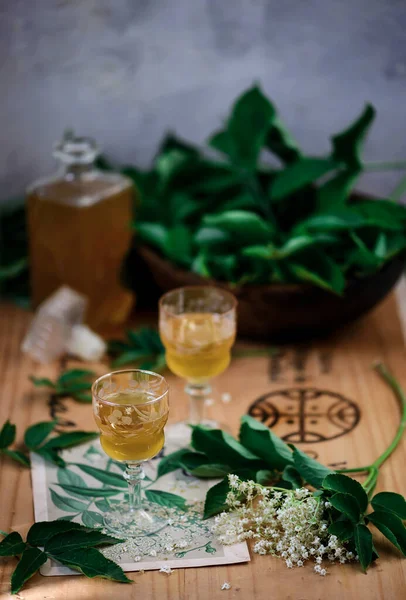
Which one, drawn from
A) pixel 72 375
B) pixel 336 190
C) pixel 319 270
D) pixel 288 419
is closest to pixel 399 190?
pixel 336 190

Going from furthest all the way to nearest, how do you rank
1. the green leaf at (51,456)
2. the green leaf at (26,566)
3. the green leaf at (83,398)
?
the green leaf at (83,398) → the green leaf at (51,456) → the green leaf at (26,566)

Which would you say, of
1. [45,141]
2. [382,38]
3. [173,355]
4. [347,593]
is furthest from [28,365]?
[382,38]

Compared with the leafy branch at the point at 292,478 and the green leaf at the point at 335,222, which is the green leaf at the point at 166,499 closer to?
the leafy branch at the point at 292,478

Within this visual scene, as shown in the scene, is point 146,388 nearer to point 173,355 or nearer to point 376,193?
point 173,355

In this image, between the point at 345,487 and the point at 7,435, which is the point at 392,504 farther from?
the point at 7,435

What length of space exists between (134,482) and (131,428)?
0.27 feet

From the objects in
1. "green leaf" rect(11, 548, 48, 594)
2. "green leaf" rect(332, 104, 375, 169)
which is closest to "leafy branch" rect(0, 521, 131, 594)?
"green leaf" rect(11, 548, 48, 594)

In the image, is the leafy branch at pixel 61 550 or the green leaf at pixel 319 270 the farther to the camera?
the green leaf at pixel 319 270

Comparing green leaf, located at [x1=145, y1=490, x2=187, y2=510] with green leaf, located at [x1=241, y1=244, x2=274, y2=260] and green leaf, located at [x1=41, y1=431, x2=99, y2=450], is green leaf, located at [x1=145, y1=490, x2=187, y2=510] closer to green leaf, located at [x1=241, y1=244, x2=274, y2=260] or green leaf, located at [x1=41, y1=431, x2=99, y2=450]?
green leaf, located at [x1=41, y1=431, x2=99, y2=450]

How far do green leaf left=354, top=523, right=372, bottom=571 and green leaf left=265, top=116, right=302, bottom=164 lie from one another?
721 mm

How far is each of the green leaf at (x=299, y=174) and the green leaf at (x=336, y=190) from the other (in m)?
0.03

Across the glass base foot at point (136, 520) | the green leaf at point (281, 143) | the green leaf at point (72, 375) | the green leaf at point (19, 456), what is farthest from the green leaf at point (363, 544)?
the green leaf at point (281, 143)

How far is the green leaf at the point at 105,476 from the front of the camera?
Answer: 96 cm

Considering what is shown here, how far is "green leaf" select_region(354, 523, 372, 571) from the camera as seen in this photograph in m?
0.80
